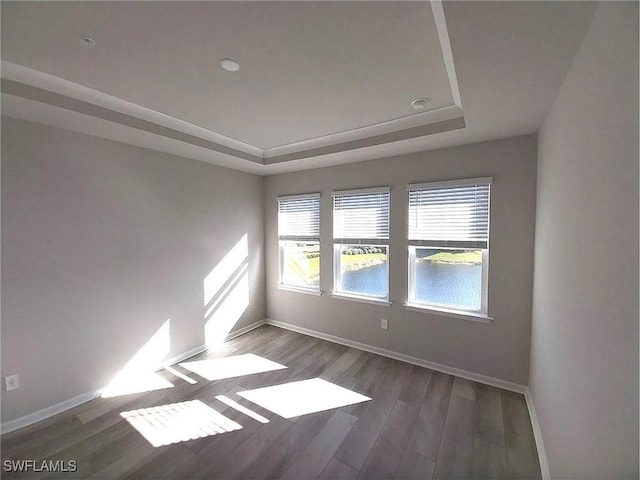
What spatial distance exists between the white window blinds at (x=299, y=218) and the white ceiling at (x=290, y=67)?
4.19 feet

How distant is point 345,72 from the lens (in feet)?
5.83

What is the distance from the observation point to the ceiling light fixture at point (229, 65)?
1644mm

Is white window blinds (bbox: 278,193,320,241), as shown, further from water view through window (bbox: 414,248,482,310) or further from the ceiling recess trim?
water view through window (bbox: 414,248,482,310)

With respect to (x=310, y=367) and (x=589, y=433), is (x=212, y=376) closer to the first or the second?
(x=310, y=367)

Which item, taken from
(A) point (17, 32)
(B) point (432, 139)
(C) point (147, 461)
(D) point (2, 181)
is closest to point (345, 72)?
(B) point (432, 139)

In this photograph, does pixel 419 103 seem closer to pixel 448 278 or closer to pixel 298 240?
pixel 448 278

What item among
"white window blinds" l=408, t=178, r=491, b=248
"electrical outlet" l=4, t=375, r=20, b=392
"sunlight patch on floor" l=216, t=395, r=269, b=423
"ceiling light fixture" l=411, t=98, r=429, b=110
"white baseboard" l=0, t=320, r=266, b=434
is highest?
"ceiling light fixture" l=411, t=98, r=429, b=110

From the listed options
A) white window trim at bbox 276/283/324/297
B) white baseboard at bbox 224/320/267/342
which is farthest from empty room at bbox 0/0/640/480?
white baseboard at bbox 224/320/267/342

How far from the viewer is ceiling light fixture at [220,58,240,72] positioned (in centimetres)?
164

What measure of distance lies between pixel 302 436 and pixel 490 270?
2335 mm

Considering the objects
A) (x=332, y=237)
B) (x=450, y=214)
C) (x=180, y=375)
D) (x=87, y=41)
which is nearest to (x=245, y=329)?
(x=180, y=375)

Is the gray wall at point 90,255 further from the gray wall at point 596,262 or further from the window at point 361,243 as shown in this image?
the gray wall at point 596,262

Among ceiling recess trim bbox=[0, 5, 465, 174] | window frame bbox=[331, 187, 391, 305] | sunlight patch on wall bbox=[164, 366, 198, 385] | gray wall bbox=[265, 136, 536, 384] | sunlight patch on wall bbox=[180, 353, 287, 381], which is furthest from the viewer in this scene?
window frame bbox=[331, 187, 391, 305]

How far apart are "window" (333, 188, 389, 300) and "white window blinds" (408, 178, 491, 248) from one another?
0.38 metres
